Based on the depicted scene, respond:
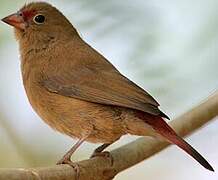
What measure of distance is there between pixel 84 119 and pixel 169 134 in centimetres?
48

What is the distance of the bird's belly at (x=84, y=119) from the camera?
2592mm

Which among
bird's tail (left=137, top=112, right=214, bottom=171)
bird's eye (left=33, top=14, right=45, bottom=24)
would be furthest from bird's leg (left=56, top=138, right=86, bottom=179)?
bird's eye (left=33, top=14, right=45, bottom=24)

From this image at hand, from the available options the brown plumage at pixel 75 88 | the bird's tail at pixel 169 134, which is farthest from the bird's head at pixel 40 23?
the bird's tail at pixel 169 134

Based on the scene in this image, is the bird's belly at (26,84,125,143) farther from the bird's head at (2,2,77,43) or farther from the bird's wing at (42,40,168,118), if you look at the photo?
the bird's head at (2,2,77,43)

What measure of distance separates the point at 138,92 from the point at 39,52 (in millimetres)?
751

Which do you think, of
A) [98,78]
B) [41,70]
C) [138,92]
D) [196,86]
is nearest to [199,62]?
[196,86]

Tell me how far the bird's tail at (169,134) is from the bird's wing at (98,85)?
7 cm

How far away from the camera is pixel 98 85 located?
270 cm

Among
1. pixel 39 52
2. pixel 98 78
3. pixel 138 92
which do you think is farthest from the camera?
pixel 39 52

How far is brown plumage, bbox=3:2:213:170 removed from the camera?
8.11 feet

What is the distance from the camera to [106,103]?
255 cm

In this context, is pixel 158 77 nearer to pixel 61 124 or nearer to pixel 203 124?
pixel 203 124

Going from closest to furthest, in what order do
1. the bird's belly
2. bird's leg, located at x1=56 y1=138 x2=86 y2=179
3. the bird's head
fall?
bird's leg, located at x1=56 y1=138 x2=86 y2=179 → the bird's belly → the bird's head

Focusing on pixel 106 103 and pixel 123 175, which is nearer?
pixel 106 103
